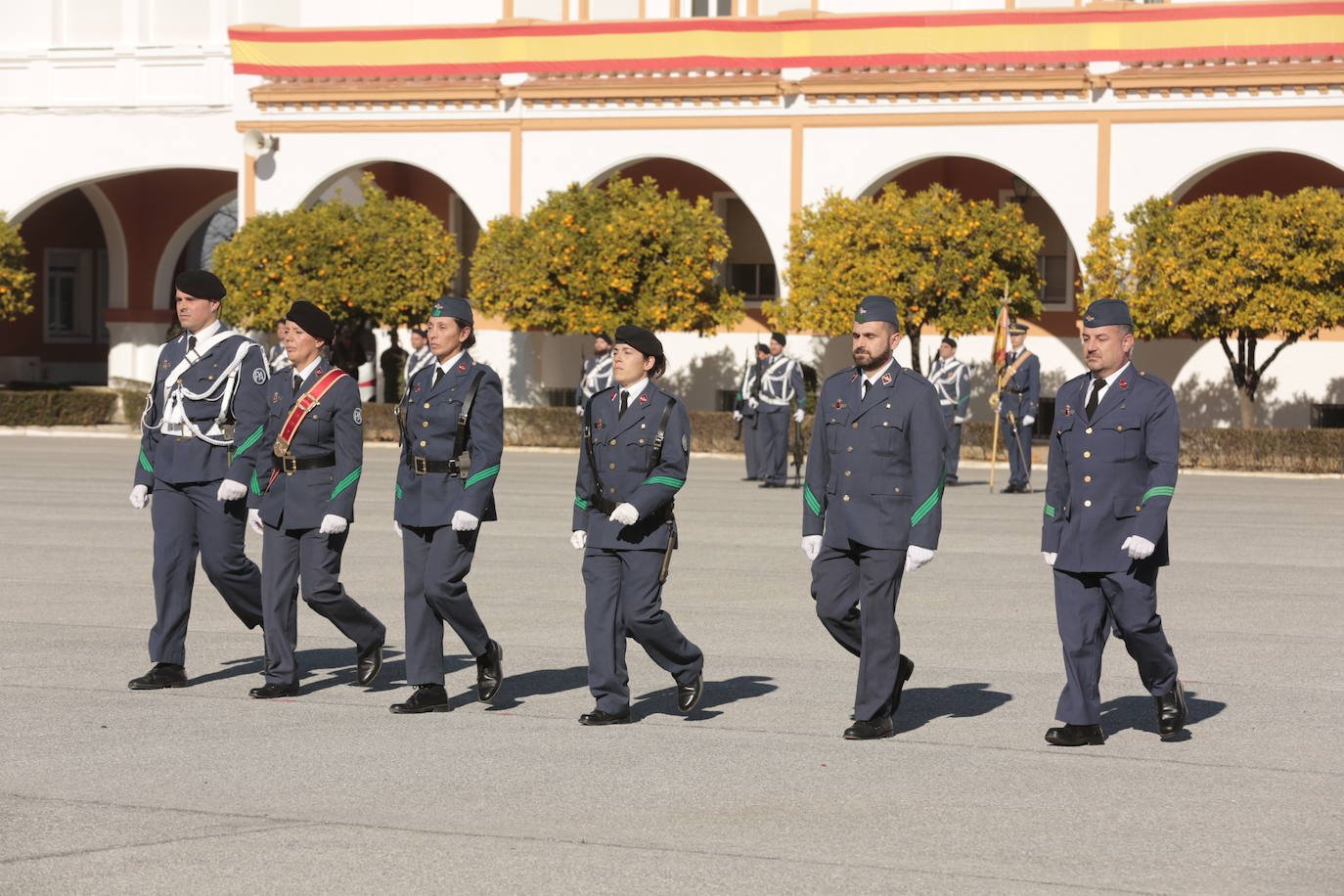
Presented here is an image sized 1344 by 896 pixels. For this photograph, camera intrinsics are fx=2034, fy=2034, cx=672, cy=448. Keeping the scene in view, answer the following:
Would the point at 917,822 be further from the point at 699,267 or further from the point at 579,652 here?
the point at 699,267

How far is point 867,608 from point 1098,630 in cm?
99

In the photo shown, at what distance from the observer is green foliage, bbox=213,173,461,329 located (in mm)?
33938

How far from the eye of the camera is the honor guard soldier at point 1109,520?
8555 mm

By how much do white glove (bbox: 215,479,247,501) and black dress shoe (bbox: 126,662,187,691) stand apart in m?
0.84

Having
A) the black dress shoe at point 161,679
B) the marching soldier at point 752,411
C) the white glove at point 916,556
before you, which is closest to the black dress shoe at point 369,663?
the black dress shoe at point 161,679

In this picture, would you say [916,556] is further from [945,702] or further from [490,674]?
[490,674]

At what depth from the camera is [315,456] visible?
9.73 meters

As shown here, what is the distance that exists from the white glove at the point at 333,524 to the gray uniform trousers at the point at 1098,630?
10.8 feet

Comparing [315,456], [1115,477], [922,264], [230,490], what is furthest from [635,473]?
[922,264]

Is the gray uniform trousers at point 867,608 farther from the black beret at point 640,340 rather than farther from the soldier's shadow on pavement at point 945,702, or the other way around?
the black beret at point 640,340

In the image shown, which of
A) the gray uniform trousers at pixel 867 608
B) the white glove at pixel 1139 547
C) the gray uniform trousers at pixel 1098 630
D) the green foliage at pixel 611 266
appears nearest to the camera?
the white glove at pixel 1139 547

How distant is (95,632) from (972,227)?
21381 mm

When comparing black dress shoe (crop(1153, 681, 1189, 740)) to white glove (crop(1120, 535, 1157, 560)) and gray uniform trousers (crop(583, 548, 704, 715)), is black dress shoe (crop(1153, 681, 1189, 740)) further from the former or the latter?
gray uniform trousers (crop(583, 548, 704, 715))

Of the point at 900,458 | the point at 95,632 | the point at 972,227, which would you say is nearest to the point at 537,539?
the point at 95,632
